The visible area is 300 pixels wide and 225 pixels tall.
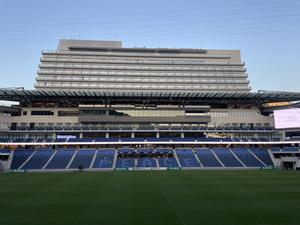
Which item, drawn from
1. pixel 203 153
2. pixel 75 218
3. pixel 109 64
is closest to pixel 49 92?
pixel 109 64

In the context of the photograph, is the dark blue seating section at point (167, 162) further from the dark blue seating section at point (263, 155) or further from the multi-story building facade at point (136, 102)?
the dark blue seating section at point (263, 155)

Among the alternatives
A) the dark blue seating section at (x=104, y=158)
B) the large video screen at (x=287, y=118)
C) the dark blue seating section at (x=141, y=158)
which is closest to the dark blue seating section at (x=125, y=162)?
the dark blue seating section at (x=141, y=158)

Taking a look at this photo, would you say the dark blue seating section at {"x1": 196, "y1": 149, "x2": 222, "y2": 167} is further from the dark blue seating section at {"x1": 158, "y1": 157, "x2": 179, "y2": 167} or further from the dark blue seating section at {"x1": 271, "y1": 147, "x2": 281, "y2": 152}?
the dark blue seating section at {"x1": 271, "y1": 147, "x2": 281, "y2": 152}

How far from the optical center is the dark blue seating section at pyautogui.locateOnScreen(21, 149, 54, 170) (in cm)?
6394

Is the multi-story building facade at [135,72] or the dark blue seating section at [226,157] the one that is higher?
the multi-story building facade at [135,72]

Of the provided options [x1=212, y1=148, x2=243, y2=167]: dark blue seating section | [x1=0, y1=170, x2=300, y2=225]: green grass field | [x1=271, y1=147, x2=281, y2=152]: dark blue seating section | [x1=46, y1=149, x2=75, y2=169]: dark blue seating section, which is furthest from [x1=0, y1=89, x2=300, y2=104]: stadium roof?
[x1=0, y1=170, x2=300, y2=225]: green grass field

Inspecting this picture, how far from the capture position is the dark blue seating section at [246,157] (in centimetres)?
6671

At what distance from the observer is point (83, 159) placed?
68.0m

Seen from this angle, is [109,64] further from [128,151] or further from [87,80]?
[128,151]

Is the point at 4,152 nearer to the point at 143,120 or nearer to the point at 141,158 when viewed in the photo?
the point at 141,158

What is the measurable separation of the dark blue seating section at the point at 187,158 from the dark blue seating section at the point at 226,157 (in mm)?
6218

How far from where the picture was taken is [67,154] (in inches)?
2771

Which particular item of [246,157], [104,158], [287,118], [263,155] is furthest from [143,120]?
[287,118]

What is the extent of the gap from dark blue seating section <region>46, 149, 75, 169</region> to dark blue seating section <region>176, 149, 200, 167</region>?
25967mm
